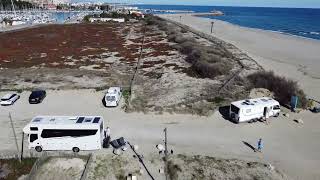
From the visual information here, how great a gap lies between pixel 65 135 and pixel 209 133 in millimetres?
12335

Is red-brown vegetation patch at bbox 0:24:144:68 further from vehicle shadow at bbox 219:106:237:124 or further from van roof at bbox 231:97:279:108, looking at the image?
van roof at bbox 231:97:279:108

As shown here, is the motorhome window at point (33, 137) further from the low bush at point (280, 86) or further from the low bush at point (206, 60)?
the low bush at point (206, 60)

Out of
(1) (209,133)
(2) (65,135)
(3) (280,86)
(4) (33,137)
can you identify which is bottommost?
(1) (209,133)

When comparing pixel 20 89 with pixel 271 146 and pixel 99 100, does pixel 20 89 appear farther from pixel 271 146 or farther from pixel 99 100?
pixel 271 146

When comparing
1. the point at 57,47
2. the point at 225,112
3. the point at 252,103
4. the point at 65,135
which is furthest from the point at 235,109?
the point at 57,47

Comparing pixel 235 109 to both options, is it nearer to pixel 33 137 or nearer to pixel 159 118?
pixel 159 118

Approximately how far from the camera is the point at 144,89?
4353 cm

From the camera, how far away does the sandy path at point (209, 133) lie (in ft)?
86.6

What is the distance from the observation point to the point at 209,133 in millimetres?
30297

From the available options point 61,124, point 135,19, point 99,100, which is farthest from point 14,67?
point 135,19

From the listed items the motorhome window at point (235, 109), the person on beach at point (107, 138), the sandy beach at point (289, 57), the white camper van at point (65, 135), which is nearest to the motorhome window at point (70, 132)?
the white camper van at point (65, 135)

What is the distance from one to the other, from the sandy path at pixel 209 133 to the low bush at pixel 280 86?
2.99 m

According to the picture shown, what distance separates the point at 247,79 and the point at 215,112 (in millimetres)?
12643

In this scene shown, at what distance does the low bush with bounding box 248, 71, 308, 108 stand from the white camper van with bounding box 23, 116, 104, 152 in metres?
21.6
